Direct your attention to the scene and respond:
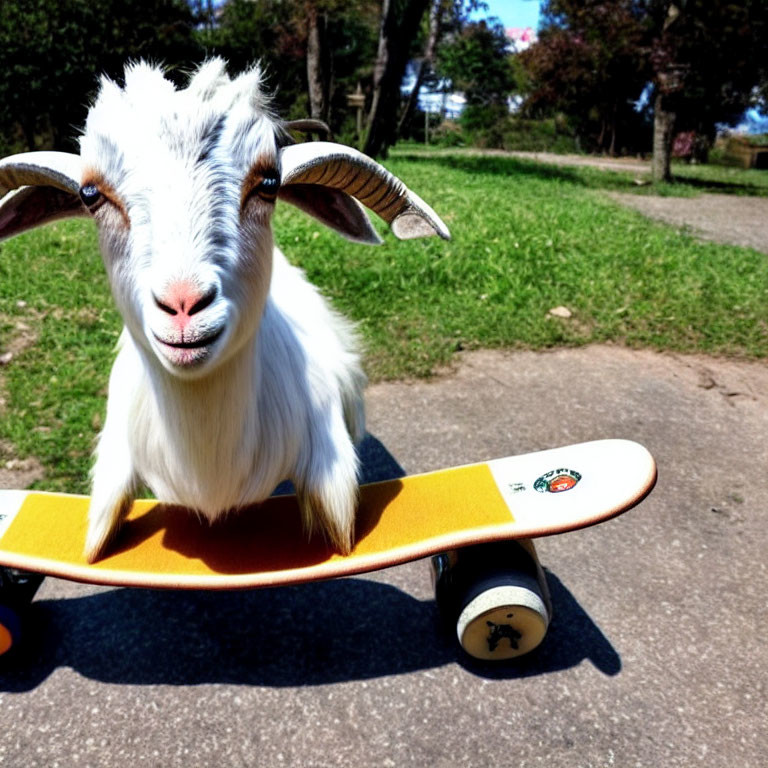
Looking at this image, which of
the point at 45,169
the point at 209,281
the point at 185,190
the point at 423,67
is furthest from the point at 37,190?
the point at 423,67

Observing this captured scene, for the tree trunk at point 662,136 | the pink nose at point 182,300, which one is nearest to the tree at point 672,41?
the tree trunk at point 662,136

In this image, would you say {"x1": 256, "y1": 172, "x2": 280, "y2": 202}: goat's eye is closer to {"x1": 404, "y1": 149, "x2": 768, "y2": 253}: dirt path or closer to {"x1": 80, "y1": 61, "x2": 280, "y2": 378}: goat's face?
{"x1": 80, "y1": 61, "x2": 280, "y2": 378}: goat's face

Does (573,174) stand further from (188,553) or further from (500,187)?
(188,553)

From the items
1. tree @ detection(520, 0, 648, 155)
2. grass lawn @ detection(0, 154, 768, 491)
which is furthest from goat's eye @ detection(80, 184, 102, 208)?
tree @ detection(520, 0, 648, 155)

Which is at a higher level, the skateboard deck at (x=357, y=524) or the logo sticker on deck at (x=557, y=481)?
the logo sticker on deck at (x=557, y=481)

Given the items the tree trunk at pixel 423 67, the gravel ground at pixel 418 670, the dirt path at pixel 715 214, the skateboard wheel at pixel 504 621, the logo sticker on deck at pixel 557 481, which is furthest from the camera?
the tree trunk at pixel 423 67

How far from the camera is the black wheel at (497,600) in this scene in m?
2.28

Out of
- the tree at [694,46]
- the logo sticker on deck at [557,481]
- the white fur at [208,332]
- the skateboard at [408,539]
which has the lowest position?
the skateboard at [408,539]

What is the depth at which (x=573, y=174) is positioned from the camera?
13.7 meters

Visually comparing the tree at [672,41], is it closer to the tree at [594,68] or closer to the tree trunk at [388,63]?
the tree at [594,68]

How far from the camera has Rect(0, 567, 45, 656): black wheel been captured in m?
2.33

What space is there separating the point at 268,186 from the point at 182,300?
1.43ft

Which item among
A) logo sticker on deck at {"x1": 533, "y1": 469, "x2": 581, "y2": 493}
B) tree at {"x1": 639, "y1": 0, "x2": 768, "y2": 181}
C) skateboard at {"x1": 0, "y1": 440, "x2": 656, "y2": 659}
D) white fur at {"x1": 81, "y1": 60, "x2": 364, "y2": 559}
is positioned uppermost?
tree at {"x1": 639, "y1": 0, "x2": 768, "y2": 181}

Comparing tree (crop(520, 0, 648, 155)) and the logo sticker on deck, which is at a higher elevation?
tree (crop(520, 0, 648, 155))
